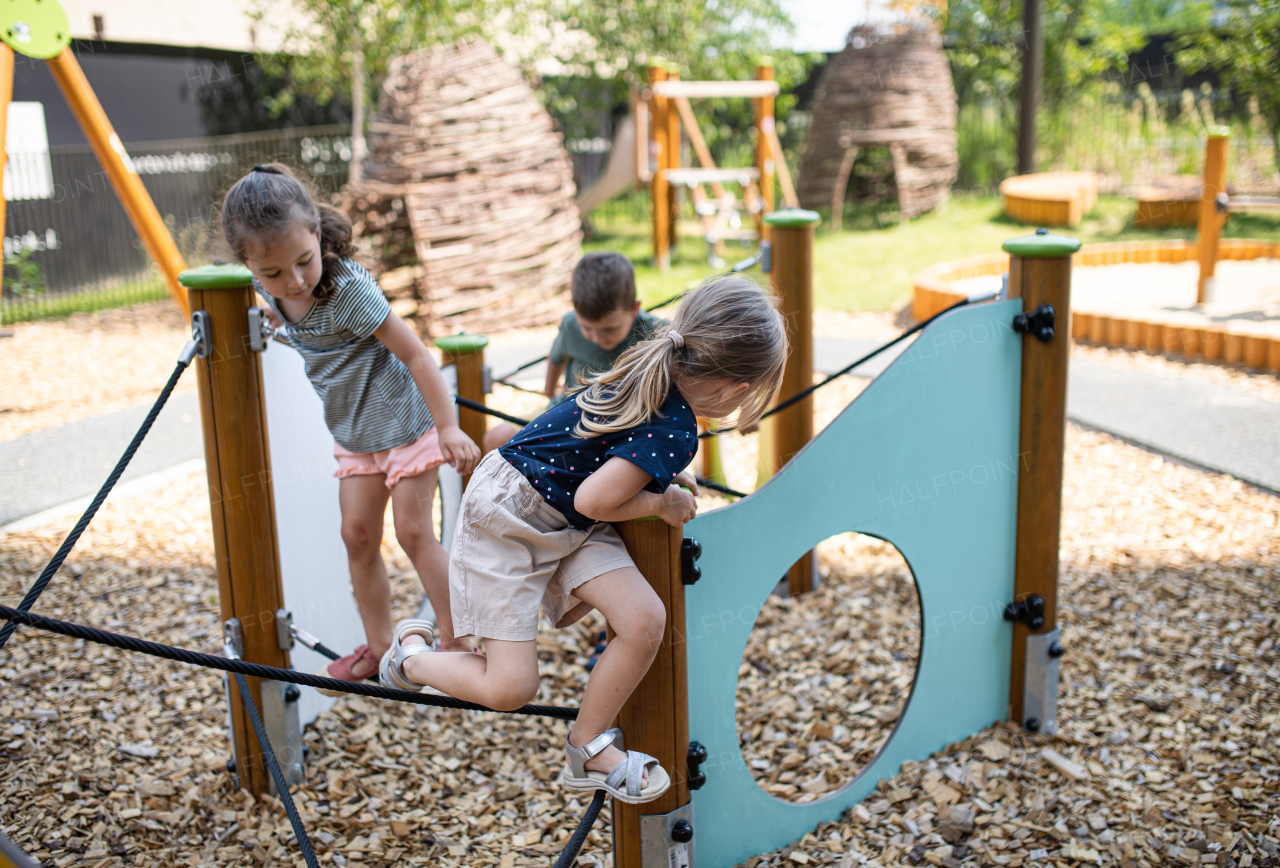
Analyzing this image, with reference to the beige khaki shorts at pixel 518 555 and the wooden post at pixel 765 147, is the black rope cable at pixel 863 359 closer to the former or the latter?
the beige khaki shorts at pixel 518 555

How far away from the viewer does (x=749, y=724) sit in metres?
2.96

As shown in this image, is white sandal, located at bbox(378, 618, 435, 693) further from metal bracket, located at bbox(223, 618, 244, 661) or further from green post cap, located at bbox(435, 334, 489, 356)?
green post cap, located at bbox(435, 334, 489, 356)

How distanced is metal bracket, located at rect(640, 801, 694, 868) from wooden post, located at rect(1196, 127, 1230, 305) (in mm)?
6744

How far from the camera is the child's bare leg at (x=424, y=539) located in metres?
2.47

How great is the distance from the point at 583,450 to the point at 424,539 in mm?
837

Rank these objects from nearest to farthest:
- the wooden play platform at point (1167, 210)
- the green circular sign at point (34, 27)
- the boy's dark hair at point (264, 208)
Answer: the boy's dark hair at point (264, 208), the green circular sign at point (34, 27), the wooden play platform at point (1167, 210)

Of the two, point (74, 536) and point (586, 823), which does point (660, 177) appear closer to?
point (74, 536)

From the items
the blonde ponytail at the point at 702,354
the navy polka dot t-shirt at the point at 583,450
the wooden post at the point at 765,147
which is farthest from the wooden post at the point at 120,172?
the wooden post at the point at 765,147

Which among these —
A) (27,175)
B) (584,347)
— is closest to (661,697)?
(584,347)

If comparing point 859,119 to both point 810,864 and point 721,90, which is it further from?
point 810,864

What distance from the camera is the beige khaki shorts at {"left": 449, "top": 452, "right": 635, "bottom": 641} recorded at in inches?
72.7

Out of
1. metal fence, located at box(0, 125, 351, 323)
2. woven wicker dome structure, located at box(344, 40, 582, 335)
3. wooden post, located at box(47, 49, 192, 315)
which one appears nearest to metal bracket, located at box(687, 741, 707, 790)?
wooden post, located at box(47, 49, 192, 315)

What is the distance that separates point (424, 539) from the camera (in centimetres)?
251

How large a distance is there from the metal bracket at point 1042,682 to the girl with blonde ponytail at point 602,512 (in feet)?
4.48
